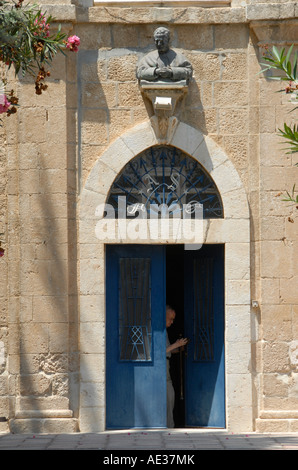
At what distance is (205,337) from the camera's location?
1043 centimetres

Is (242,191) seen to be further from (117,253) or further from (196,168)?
(117,253)

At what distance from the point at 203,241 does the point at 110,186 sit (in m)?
1.10

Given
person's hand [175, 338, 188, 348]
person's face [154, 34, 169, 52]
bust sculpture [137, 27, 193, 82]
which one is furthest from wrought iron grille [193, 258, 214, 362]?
person's face [154, 34, 169, 52]

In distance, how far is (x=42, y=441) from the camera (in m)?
8.98

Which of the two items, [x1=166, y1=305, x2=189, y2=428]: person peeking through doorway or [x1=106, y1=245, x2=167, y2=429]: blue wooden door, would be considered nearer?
[x1=106, y1=245, x2=167, y2=429]: blue wooden door

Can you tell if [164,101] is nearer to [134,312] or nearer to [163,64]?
[163,64]

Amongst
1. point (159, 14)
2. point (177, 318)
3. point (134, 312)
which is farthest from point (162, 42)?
point (177, 318)

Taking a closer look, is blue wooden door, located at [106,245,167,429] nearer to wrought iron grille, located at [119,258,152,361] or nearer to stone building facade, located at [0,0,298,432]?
wrought iron grille, located at [119,258,152,361]

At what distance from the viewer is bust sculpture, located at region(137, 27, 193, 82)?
989cm

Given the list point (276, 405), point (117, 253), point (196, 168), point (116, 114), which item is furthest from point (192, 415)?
point (116, 114)

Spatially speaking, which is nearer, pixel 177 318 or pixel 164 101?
pixel 164 101

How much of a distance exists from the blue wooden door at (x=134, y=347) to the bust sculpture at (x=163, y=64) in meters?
1.81

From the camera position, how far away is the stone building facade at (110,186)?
9.84 meters

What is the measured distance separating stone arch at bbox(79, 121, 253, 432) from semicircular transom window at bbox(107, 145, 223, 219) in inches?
5.7
